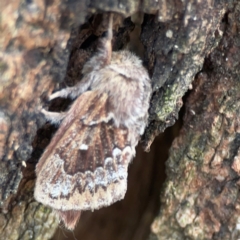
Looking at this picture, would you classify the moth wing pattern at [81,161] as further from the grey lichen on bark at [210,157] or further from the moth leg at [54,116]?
the grey lichen on bark at [210,157]

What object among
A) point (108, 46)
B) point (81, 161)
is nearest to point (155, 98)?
point (108, 46)

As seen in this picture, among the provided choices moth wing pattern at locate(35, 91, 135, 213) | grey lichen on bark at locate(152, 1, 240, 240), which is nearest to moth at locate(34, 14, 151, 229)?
moth wing pattern at locate(35, 91, 135, 213)

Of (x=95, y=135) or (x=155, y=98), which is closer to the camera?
(x=95, y=135)

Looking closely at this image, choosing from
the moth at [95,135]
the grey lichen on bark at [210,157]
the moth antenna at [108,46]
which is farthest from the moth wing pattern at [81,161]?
the grey lichen on bark at [210,157]

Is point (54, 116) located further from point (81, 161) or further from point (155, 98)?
point (155, 98)

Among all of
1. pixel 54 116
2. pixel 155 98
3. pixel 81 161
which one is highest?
pixel 155 98

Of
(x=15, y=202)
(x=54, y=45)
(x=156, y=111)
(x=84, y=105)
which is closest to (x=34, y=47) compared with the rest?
(x=54, y=45)

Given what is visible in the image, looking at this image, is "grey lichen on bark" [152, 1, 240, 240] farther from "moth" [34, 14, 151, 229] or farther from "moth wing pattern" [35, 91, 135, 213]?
"moth wing pattern" [35, 91, 135, 213]

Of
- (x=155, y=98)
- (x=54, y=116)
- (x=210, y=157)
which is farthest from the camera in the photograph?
(x=210, y=157)
